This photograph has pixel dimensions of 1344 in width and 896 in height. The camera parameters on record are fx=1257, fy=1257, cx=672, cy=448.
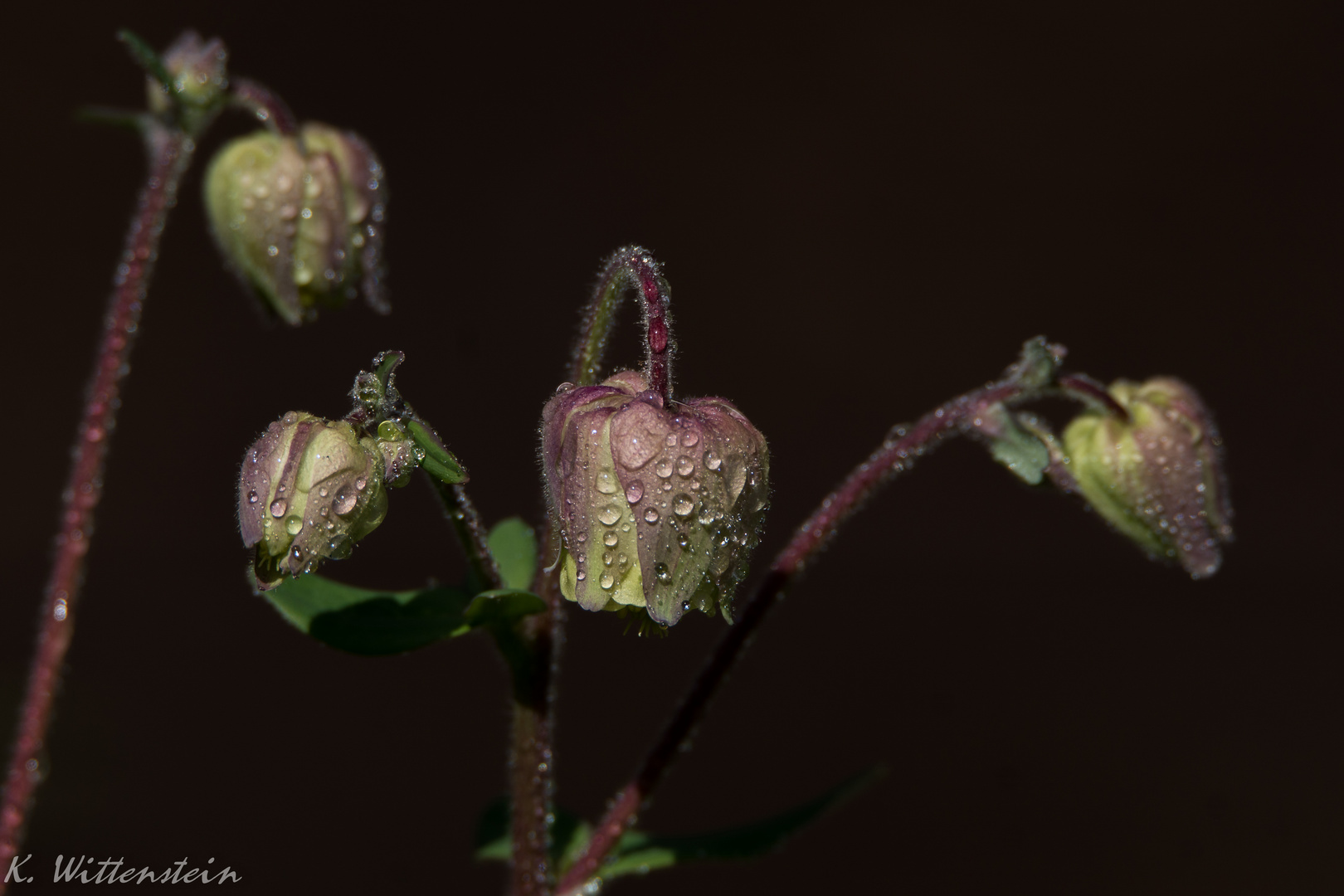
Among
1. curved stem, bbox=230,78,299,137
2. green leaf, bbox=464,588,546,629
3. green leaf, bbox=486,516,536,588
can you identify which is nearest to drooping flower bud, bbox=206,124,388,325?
curved stem, bbox=230,78,299,137

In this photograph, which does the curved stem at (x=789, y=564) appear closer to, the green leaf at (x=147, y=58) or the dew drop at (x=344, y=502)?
the dew drop at (x=344, y=502)

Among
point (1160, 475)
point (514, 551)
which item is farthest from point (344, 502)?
point (1160, 475)

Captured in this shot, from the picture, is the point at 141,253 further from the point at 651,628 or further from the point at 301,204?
the point at 651,628

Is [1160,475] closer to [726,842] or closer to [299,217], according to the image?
[726,842]

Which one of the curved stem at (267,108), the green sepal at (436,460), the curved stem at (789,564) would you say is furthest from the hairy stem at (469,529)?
the curved stem at (267,108)

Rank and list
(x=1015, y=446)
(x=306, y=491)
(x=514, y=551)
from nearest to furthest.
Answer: (x=306, y=491) < (x=1015, y=446) < (x=514, y=551)

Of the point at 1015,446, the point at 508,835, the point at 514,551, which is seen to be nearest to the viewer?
the point at 1015,446
